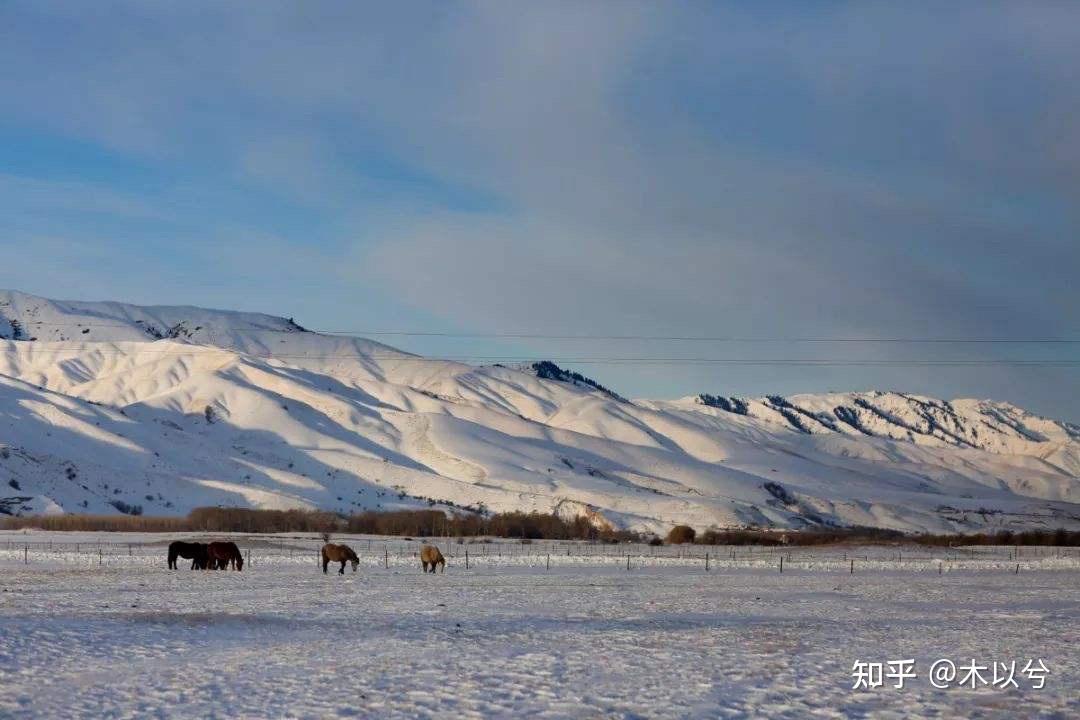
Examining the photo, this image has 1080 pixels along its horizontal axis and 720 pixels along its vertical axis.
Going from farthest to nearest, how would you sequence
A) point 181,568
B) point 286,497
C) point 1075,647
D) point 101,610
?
point 286,497 → point 181,568 → point 101,610 → point 1075,647

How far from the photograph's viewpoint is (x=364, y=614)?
100 feet

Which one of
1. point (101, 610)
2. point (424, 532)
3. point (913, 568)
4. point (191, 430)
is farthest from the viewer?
point (191, 430)

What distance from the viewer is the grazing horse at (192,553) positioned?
162ft

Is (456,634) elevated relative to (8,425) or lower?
lower

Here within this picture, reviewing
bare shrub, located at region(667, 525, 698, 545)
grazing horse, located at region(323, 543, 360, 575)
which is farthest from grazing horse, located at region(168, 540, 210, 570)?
bare shrub, located at region(667, 525, 698, 545)

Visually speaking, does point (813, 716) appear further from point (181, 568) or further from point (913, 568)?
point (913, 568)

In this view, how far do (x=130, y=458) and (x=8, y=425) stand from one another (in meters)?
13.9

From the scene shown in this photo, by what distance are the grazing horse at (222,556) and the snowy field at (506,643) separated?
7.15ft

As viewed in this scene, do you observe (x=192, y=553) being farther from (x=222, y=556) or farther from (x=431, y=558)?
(x=431, y=558)

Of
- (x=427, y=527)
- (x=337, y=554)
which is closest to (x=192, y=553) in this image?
(x=337, y=554)

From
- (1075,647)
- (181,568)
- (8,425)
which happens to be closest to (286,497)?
(8,425)

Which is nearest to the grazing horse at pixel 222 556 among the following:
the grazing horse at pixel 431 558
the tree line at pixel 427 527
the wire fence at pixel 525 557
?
the wire fence at pixel 525 557

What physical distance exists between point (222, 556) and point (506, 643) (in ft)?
90.3

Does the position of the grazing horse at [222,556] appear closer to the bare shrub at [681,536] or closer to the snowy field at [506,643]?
the snowy field at [506,643]
